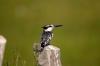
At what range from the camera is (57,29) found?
3201mm

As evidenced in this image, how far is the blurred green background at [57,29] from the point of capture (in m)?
3.07

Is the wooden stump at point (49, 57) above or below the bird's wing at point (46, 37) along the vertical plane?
below

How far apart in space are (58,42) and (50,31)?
716 mm

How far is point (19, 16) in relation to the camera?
10.2ft

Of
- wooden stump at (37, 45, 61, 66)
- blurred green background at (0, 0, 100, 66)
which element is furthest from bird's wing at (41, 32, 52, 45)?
blurred green background at (0, 0, 100, 66)

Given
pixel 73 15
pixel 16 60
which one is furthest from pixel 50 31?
pixel 73 15

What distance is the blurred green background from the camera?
3.07 meters

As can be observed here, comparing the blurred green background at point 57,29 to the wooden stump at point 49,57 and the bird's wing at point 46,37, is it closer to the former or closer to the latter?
the bird's wing at point 46,37

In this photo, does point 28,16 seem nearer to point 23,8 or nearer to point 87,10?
point 23,8

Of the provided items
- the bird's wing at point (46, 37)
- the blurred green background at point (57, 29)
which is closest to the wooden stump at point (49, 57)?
the bird's wing at point (46, 37)

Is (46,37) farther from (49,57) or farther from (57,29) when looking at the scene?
(57,29)

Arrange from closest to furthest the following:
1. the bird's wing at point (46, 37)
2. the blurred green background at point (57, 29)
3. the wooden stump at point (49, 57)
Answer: the wooden stump at point (49, 57) < the bird's wing at point (46, 37) < the blurred green background at point (57, 29)

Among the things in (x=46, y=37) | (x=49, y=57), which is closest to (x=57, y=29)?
(x=46, y=37)

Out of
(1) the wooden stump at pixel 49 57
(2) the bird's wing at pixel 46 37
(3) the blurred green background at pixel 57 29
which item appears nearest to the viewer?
(1) the wooden stump at pixel 49 57
